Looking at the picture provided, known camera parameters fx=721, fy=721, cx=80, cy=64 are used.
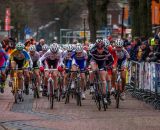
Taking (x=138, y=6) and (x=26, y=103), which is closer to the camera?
(x=26, y=103)

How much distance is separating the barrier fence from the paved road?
0.64m

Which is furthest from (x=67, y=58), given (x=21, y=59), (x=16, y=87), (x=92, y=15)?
(x=92, y=15)

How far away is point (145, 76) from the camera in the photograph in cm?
2361

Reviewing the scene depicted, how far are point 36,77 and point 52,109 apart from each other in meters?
4.77

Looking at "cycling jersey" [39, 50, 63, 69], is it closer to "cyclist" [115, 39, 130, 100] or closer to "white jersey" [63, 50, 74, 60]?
"cyclist" [115, 39, 130, 100]

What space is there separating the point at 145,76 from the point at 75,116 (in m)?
5.80

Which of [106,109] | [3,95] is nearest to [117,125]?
[106,109]

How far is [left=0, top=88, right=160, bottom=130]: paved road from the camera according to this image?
52.5ft

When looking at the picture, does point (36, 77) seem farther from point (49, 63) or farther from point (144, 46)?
point (144, 46)

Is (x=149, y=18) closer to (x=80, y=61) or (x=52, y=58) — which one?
(x=80, y=61)

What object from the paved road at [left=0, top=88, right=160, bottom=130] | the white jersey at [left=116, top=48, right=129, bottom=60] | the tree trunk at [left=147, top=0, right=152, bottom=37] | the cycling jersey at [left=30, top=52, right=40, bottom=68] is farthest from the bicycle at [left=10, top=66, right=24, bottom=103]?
the tree trunk at [left=147, top=0, right=152, bottom=37]

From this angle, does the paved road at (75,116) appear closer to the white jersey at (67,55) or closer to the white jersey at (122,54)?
the white jersey at (122,54)

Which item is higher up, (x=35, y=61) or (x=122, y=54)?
(x=122, y=54)

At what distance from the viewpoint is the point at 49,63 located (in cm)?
2262
